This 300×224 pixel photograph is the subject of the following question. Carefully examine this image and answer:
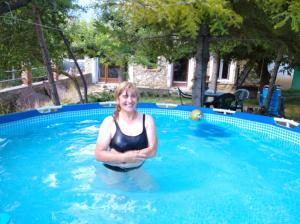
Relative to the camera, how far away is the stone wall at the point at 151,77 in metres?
18.2

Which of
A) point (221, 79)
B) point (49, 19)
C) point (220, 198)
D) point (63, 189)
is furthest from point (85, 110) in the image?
point (221, 79)

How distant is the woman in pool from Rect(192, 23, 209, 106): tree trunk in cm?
500

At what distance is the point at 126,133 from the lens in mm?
3340

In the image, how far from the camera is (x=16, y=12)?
7.82 meters

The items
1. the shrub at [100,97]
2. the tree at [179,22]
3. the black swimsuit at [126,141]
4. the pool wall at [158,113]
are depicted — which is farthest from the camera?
the shrub at [100,97]

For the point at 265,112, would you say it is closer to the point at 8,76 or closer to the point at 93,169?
the point at 93,169

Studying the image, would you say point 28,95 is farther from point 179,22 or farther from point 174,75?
point 174,75

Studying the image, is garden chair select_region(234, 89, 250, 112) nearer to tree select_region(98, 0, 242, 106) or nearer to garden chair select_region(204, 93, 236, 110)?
garden chair select_region(204, 93, 236, 110)

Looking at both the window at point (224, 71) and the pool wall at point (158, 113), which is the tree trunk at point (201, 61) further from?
the window at point (224, 71)

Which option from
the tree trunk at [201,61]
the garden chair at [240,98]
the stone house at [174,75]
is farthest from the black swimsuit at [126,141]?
the stone house at [174,75]

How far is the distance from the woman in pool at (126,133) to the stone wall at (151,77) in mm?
14814

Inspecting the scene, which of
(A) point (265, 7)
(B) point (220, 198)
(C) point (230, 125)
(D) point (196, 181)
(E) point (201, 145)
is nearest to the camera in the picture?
(B) point (220, 198)

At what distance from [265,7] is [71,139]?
486 centimetres

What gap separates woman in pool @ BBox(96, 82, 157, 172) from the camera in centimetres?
326
